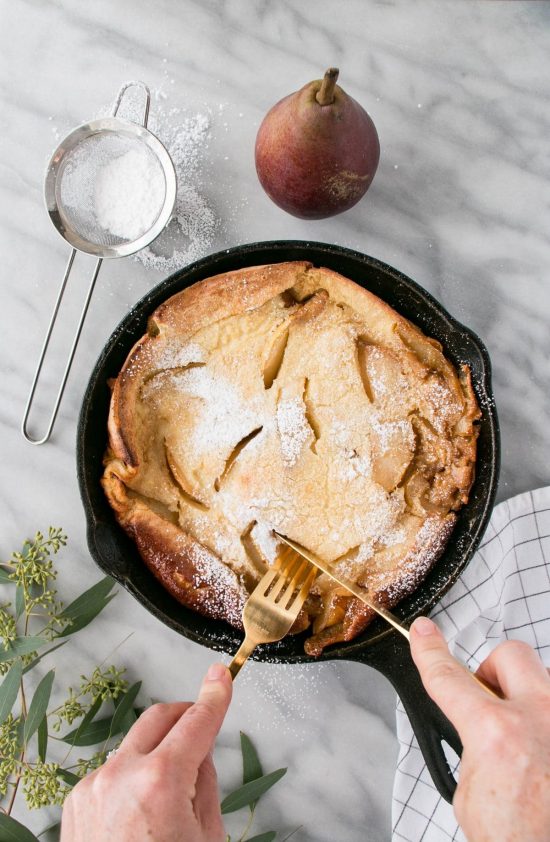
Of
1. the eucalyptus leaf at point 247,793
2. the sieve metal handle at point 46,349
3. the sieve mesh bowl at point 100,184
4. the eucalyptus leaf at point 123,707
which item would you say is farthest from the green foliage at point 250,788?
the sieve mesh bowl at point 100,184

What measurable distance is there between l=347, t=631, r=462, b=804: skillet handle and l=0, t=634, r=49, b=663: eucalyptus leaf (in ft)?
2.46

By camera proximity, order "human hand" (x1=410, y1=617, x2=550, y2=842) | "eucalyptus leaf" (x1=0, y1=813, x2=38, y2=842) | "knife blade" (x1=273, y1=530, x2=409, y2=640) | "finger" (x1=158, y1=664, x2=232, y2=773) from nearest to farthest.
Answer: "human hand" (x1=410, y1=617, x2=550, y2=842) < "finger" (x1=158, y1=664, x2=232, y2=773) < "knife blade" (x1=273, y1=530, x2=409, y2=640) < "eucalyptus leaf" (x1=0, y1=813, x2=38, y2=842)

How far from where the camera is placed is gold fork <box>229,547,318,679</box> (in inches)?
58.9

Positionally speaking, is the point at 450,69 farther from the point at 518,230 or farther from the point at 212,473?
the point at 212,473

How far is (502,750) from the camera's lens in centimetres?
116

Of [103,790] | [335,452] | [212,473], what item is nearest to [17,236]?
[212,473]

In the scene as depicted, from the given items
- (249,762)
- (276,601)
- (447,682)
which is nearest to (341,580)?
(276,601)

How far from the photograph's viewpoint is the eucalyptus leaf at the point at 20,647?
1751 mm

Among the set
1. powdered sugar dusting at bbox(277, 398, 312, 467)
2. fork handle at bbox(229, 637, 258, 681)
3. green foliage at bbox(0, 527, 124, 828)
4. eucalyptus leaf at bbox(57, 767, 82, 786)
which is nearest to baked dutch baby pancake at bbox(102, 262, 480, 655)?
powdered sugar dusting at bbox(277, 398, 312, 467)

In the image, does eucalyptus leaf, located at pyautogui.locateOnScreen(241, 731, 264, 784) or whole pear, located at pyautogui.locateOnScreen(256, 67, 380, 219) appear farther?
eucalyptus leaf, located at pyautogui.locateOnScreen(241, 731, 264, 784)

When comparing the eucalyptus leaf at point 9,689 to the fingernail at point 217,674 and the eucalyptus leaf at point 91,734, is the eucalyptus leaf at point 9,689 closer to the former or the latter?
the eucalyptus leaf at point 91,734

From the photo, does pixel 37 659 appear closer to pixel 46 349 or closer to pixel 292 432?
pixel 46 349

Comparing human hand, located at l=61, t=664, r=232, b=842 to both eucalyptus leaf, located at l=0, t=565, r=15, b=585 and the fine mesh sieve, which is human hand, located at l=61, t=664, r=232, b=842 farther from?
the fine mesh sieve

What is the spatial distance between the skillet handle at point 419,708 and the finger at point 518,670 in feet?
0.75
